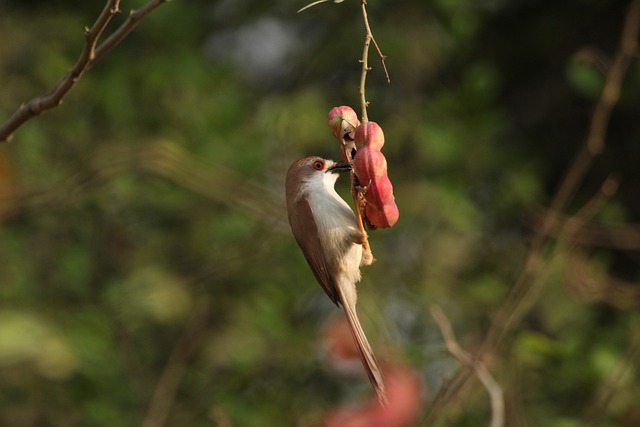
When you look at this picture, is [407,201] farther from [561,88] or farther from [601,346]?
[601,346]

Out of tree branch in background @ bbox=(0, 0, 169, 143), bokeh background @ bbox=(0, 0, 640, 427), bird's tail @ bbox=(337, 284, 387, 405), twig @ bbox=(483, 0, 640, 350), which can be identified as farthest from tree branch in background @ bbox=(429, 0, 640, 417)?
tree branch in background @ bbox=(0, 0, 169, 143)

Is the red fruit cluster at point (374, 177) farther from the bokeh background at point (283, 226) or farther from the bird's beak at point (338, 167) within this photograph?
the bokeh background at point (283, 226)

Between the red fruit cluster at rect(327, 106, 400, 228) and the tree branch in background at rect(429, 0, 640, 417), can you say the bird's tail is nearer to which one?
the red fruit cluster at rect(327, 106, 400, 228)

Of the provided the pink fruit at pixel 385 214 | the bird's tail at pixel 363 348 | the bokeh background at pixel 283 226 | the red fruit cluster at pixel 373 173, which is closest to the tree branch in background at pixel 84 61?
the red fruit cluster at pixel 373 173

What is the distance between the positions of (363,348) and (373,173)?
30 cm

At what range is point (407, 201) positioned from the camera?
5.43m

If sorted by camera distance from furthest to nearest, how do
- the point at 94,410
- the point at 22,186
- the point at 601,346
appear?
the point at 22,186 → the point at 94,410 → the point at 601,346

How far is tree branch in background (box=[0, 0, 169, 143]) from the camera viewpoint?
5.59 ft

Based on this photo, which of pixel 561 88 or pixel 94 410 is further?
pixel 561 88

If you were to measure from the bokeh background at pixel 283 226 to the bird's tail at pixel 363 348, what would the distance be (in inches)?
71.9

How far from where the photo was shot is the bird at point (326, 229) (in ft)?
6.79

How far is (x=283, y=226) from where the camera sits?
155 inches

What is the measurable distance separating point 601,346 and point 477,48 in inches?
76.4

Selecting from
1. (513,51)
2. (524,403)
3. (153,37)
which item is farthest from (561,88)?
(153,37)
